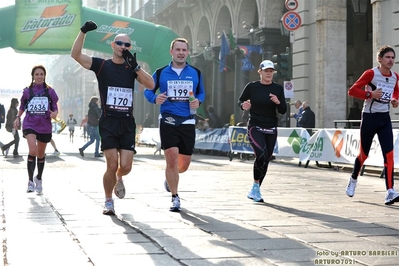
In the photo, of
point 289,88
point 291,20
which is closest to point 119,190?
point 289,88

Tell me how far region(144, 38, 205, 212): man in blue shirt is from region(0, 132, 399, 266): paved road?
21.5 inches

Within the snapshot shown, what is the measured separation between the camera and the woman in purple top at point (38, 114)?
9.41 m

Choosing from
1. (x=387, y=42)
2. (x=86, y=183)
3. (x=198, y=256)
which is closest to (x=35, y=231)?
(x=198, y=256)

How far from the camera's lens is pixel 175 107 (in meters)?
7.47

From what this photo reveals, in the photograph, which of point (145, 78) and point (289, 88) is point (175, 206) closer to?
point (145, 78)

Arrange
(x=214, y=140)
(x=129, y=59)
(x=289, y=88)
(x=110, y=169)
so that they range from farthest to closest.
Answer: (x=214, y=140) → (x=289, y=88) → (x=110, y=169) → (x=129, y=59)

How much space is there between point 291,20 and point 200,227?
604 inches

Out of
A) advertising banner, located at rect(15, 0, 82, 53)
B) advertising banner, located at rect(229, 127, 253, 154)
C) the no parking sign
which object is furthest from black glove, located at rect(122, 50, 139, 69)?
advertising banner, located at rect(15, 0, 82, 53)

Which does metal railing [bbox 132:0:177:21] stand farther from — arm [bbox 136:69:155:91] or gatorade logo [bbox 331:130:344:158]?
arm [bbox 136:69:155:91]

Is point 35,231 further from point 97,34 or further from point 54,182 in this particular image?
point 97,34

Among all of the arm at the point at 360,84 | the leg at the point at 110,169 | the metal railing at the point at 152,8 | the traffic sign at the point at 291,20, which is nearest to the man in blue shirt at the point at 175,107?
the leg at the point at 110,169

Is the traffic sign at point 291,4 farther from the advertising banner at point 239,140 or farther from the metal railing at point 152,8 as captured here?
the metal railing at point 152,8

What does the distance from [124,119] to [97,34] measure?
58.4 ft

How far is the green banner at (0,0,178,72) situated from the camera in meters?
23.7
